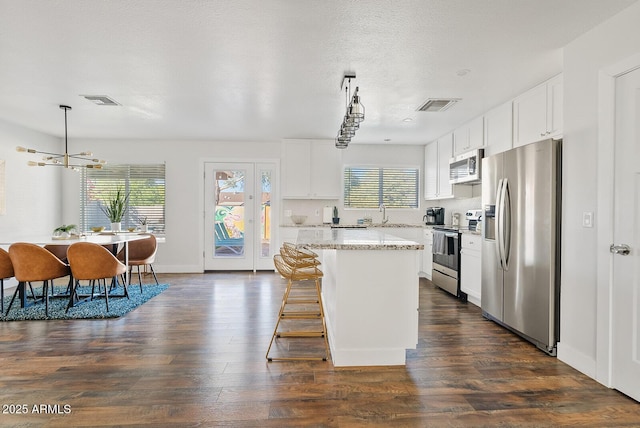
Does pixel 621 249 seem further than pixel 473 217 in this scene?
No

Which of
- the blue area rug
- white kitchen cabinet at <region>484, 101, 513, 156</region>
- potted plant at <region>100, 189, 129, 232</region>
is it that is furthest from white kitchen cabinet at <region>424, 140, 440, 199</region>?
potted plant at <region>100, 189, 129, 232</region>

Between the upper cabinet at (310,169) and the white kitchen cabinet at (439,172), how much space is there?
1.63 metres

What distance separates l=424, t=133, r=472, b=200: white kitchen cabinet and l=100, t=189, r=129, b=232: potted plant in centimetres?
514

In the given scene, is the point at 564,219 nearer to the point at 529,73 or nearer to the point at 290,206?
the point at 529,73

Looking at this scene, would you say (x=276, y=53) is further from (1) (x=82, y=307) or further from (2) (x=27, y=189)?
(2) (x=27, y=189)

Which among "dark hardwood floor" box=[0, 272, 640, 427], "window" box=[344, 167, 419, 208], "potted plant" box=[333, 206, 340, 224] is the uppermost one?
"window" box=[344, 167, 419, 208]

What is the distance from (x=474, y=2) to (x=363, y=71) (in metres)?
1.15

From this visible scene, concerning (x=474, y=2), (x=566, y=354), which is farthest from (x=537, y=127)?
(x=566, y=354)

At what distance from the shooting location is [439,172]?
5.72 meters

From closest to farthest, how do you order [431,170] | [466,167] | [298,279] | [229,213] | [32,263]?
[298,279]
[32,263]
[466,167]
[431,170]
[229,213]

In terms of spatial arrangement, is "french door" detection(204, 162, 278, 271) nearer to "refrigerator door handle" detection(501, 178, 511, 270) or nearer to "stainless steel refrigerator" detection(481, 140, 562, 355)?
"stainless steel refrigerator" detection(481, 140, 562, 355)

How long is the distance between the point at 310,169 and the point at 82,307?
3.83 m

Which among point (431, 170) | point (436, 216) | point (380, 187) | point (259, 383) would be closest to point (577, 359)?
point (259, 383)

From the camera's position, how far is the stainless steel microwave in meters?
4.36
